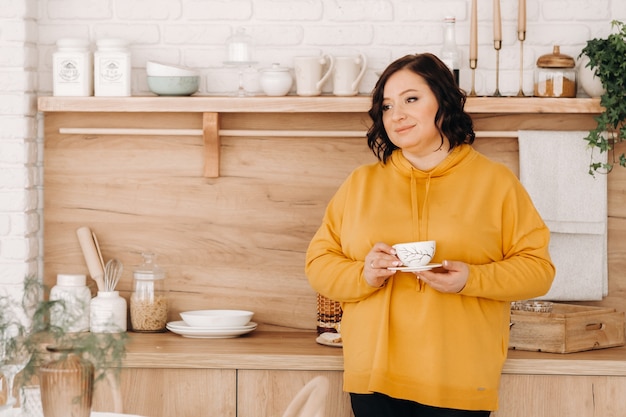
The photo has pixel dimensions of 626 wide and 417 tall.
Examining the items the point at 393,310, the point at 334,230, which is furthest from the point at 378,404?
the point at 334,230

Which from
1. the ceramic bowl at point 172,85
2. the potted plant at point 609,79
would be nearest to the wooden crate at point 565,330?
the potted plant at point 609,79

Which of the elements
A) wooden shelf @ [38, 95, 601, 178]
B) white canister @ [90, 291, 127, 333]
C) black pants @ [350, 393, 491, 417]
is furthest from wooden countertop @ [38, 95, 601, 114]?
black pants @ [350, 393, 491, 417]

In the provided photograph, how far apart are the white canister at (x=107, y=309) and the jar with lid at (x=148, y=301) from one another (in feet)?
0.14

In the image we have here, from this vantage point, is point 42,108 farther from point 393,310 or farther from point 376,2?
point 393,310

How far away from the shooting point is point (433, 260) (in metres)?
2.60

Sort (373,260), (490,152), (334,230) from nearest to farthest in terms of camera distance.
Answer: (373,260), (334,230), (490,152)

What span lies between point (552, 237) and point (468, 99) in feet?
1.82

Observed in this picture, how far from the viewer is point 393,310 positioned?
2600 mm

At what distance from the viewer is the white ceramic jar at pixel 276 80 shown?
3.18 m

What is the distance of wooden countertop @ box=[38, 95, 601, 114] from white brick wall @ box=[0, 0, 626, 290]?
0.56 feet

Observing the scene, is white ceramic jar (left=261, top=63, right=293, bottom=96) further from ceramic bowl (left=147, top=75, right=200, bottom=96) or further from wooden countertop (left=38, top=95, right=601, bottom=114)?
ceramic bowl (left=147, top=75, right=200, bottom=96)

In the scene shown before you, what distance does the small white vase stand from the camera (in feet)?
10.3

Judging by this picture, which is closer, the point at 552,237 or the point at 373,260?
the point at 373,260

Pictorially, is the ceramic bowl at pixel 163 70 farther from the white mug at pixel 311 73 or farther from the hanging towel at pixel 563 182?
the hanging towel at pixel 563 182
